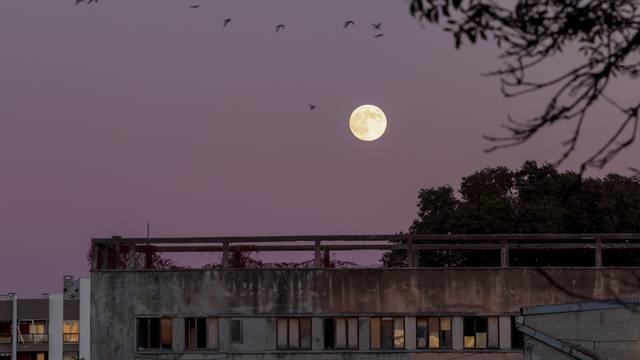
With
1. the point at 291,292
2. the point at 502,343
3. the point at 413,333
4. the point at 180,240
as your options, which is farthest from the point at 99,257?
the point at 502,343

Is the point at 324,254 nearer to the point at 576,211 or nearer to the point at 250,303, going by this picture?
the point at 250,303

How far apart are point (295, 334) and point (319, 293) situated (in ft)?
4.34

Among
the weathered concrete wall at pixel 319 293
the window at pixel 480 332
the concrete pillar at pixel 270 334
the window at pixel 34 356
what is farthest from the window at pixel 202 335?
the window at pixel 34 356

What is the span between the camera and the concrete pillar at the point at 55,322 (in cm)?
11781

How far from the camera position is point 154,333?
1428 inches

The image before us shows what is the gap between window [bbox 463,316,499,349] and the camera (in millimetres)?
35500

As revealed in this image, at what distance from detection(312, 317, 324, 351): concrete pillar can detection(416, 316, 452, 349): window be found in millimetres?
2672

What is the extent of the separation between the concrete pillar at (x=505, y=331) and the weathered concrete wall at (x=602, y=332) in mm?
1481

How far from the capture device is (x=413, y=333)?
35750mm

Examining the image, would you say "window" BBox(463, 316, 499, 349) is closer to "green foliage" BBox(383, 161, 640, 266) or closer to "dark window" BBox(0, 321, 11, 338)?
"green foliage" BBox(383, 161, 640, 266)

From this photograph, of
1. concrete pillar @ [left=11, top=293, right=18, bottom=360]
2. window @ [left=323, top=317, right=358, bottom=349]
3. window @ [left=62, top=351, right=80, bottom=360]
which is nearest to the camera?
window @ [left=323, top=317, right=358, bottom=349]

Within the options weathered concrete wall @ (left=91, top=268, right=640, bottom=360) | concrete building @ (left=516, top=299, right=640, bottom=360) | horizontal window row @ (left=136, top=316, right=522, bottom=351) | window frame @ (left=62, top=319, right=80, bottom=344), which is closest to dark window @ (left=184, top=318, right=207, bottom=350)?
horizontal window row @ (left=136, top=316, right=522, bottom=351)

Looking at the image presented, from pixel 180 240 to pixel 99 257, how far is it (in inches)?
101

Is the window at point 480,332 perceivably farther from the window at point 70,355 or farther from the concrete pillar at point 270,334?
the window at point 70,355
